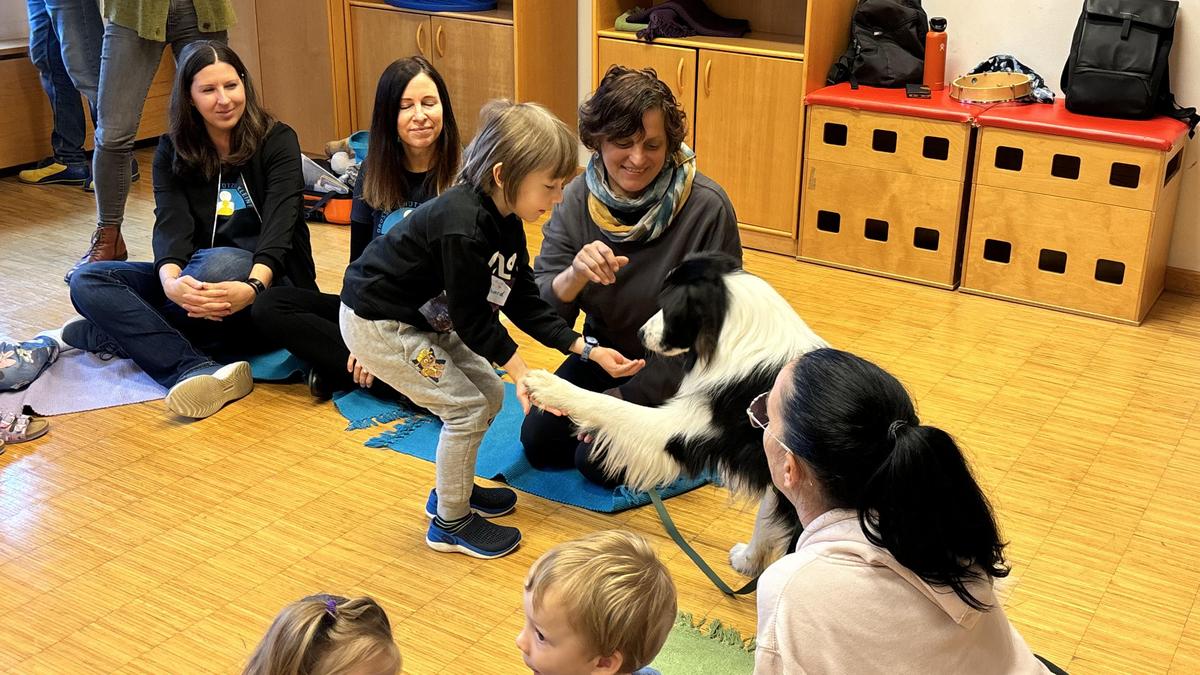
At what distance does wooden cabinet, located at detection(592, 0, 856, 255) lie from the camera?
13.9ft

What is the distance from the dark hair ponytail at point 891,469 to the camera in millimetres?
1260

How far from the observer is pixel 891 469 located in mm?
1276

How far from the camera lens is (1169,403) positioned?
10.6 ft

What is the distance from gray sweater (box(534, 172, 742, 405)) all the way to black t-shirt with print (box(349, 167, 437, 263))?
1.35ft

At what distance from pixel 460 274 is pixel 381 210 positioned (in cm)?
89

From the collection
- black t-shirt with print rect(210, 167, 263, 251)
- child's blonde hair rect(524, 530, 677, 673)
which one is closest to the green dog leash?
child's blonde hair rect(524, 530, 677, 673)

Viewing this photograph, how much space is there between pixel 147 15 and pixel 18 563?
6.67 feet

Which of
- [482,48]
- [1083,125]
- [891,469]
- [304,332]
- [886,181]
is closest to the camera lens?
[891,469]

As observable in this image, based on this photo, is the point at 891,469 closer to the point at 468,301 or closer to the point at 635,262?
the point at 468,301

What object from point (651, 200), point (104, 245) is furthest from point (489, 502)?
point (104, 245)

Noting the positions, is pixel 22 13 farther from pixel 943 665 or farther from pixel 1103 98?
pixel 943 665

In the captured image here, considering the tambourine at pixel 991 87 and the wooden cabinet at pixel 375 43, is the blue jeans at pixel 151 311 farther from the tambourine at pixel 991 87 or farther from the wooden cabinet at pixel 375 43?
the tambourine at pixel 991 87

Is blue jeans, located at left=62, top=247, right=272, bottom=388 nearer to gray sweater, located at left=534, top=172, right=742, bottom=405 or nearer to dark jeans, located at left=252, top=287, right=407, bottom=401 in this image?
dark jeans, located at left=252, top=287, right=407, bottom=401

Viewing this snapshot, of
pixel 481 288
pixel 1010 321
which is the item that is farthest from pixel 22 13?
pixel 1010 321
